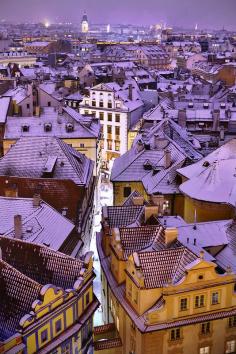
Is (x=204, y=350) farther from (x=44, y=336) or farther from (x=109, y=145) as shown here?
(x=109, y=145)

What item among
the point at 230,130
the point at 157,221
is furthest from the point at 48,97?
the point at 157,221

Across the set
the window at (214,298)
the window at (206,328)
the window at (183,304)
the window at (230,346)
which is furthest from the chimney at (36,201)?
the window at (230,346)

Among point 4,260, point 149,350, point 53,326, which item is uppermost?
point 4,260

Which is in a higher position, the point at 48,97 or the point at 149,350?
the point at 48,97

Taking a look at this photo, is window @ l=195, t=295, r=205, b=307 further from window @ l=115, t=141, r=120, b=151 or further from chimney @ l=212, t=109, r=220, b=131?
window @ l=115, t=141, r=120, b=151

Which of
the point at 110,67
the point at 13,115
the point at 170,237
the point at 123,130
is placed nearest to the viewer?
the point at 170,237

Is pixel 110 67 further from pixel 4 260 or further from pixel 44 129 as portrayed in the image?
pixel 4 260

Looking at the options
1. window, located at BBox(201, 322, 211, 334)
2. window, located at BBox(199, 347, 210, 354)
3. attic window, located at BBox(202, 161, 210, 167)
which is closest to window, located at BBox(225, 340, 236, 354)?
window, located at BBox(199, 347, 210, 354)

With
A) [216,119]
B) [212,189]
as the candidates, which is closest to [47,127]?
[216,119]
